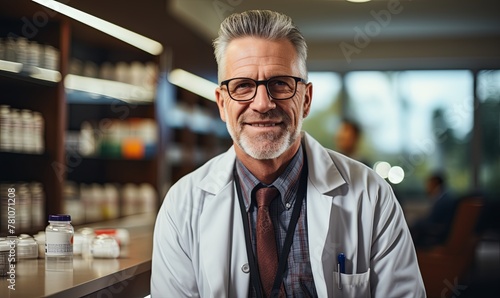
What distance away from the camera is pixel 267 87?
2.05 m

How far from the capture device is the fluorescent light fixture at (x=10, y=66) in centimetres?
324

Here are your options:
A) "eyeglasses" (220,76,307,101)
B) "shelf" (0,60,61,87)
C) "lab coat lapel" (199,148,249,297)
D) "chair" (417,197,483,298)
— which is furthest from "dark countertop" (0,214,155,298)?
"chair" (417,197,483,298)

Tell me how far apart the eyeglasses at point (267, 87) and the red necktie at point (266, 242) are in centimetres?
31

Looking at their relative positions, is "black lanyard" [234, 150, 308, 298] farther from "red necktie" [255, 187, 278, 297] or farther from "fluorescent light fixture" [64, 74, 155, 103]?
"fluorescent light fixture" [64, 74, 155, 103]

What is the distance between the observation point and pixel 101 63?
5594mm

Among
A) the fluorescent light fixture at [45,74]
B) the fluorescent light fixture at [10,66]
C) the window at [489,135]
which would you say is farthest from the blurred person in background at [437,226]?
the fluorescent light fixture at [10,66]

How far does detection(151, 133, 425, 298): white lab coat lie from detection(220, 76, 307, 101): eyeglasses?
0.94 ft

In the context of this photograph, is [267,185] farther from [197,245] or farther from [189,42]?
[189,42]

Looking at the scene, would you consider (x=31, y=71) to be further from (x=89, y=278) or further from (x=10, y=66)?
(x=89, y=278)

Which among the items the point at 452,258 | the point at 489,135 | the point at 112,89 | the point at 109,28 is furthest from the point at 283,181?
the point at 489,135

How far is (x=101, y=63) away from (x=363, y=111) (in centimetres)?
633

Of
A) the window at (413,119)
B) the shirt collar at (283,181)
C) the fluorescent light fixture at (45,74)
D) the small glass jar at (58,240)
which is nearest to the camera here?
the shirt collar at (283,181)

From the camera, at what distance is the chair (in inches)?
232

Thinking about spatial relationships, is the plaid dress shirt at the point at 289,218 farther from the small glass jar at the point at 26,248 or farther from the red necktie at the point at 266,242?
the small glass jar at the point at 26,248
